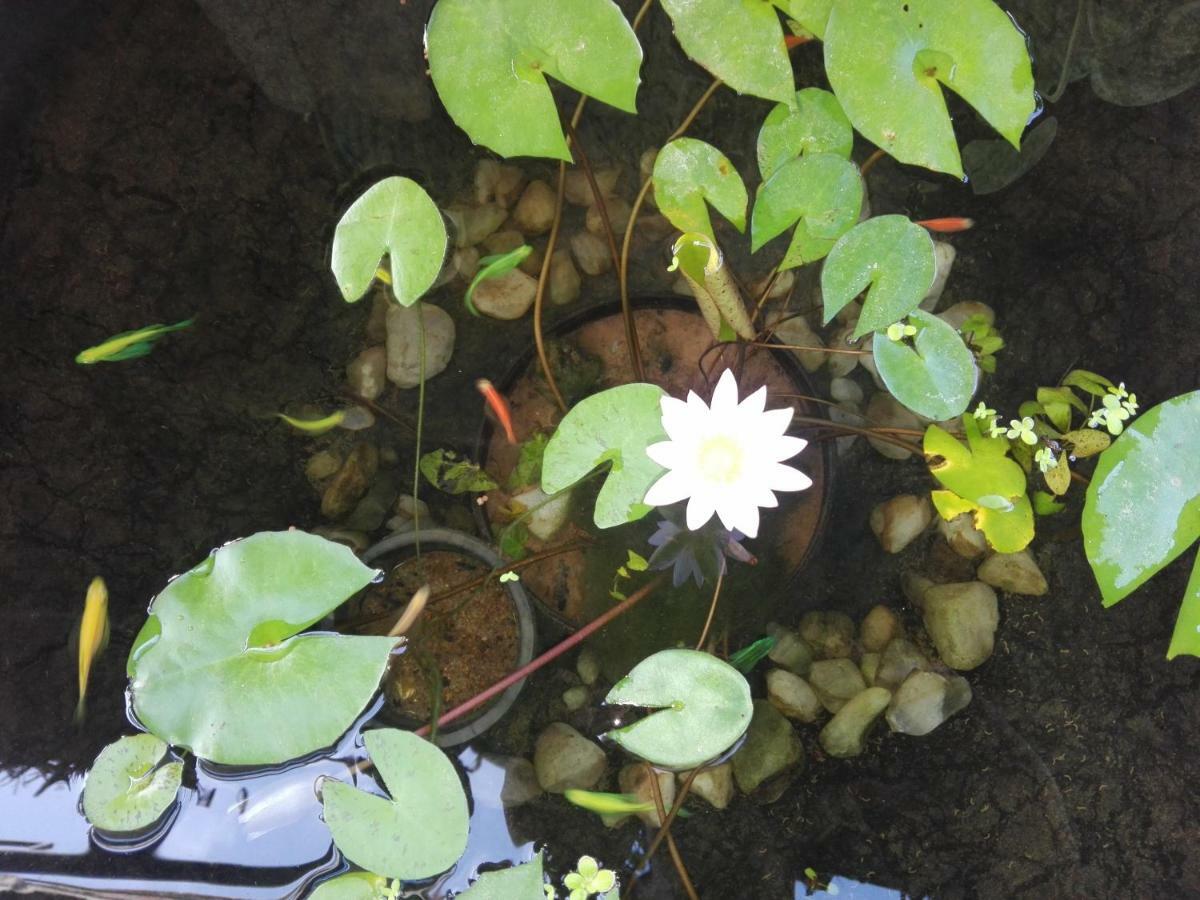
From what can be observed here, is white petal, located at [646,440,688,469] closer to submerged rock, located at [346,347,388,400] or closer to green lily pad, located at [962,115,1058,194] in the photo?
submerged rock, located at [346,347,388,400]

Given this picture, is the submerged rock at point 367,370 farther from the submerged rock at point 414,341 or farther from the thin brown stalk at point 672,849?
the thin brown stalk at point 672,849

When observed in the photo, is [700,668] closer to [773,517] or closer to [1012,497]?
[773,517]

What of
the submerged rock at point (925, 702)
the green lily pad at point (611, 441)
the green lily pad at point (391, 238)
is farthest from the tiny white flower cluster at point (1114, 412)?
the green lily pad at point (391, 238)

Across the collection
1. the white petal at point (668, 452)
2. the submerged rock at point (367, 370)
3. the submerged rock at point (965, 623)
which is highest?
the white petal at point (668, 452)

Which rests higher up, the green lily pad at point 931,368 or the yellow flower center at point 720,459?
the yellow flower center at point 720,459

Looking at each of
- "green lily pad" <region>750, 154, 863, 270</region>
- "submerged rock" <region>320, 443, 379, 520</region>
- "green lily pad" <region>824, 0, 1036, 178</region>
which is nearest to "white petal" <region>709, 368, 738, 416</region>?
"green lily pad" <region>750, 154, 863, 270</region>

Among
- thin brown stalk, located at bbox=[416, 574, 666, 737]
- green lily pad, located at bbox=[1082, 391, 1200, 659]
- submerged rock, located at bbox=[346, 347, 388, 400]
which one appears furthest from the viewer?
submerged rock, located at bbox=[346, 347, 388, 400]

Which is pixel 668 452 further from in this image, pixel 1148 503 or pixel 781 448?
pixel 1148 503
